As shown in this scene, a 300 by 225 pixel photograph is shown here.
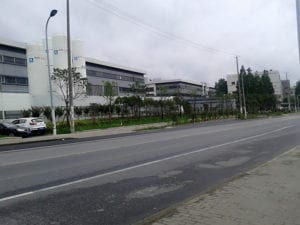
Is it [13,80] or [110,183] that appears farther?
[13,80]

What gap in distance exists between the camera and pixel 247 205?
226 inches

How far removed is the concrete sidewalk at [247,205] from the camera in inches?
197

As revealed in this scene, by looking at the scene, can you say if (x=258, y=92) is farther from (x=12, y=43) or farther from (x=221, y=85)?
(x=12, y=43)

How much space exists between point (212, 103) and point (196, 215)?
70.9m

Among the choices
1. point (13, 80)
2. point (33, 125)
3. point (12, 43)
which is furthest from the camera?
point (13, 80)

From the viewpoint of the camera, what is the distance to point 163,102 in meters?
59.7

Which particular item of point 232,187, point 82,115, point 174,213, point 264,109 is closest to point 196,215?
point 174,213

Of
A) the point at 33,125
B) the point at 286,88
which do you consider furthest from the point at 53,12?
the point at 286,88

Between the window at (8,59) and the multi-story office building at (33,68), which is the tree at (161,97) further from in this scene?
the window at (8,59)

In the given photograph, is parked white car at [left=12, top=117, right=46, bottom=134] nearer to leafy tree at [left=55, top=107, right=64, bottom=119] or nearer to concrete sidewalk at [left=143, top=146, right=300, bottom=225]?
leafy tree at [left=55, top=107, right=64, bottom=119]

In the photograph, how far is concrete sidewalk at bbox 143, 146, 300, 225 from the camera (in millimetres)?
5012

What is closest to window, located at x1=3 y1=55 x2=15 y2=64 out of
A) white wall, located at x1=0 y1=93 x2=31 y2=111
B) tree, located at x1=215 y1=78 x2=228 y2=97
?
white wall, located at x1=0 y1=93 x2=31 y2=111

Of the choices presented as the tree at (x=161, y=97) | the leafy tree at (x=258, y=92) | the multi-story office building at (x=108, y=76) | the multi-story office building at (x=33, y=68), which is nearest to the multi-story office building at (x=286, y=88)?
the leafy tree at (x=258, y=92)

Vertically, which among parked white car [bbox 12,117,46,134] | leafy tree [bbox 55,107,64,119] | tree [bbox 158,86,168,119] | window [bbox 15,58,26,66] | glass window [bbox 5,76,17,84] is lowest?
parked white car [bbox 12,117,46,134]
